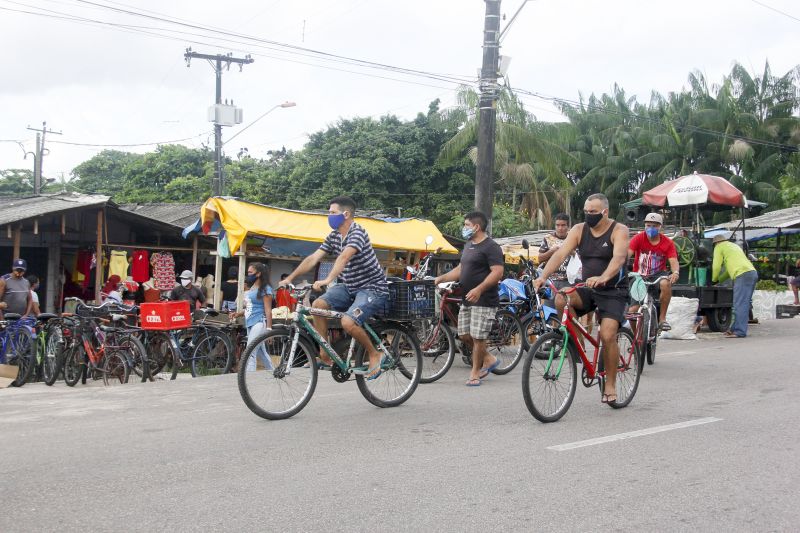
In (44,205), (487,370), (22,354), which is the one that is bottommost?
(22,354)

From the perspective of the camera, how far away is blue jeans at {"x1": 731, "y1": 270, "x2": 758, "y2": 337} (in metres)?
14.2

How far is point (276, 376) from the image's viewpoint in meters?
6.63

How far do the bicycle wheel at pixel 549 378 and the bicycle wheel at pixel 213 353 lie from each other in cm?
676

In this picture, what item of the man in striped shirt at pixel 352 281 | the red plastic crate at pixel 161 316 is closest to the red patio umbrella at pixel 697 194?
the red plastic crate at pixel 161 316

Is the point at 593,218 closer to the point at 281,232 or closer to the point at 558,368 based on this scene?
the point at 558,368

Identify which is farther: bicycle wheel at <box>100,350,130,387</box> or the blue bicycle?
the blue bicycle

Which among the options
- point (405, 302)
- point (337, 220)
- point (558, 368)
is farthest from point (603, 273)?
point (337, 220)

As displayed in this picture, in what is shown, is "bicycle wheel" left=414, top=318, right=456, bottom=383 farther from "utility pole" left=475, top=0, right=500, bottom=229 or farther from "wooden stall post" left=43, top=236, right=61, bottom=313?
"wooden stall post" left=43, top=236, right=61, bottom=313

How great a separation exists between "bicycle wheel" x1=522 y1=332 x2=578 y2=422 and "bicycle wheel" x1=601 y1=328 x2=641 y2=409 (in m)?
0.71

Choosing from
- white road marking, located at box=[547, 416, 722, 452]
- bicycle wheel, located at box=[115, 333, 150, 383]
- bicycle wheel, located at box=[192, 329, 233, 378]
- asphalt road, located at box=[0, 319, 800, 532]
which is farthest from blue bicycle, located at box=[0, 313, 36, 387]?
white road marking, located at box=[547, 416, 722, 452]

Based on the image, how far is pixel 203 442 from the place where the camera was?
599 centimetres

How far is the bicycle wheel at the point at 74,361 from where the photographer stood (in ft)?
36.6

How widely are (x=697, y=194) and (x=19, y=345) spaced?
39.3 feet

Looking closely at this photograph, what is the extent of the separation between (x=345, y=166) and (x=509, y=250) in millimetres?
17043
